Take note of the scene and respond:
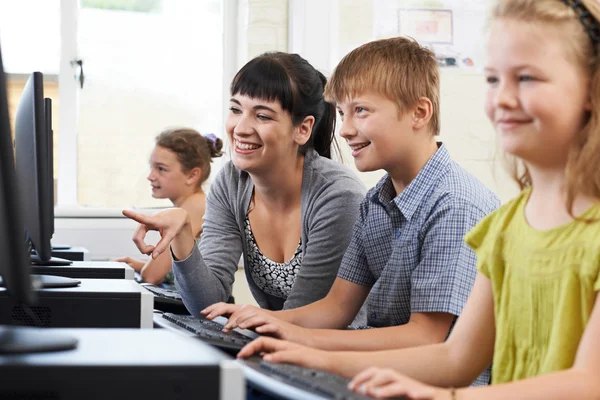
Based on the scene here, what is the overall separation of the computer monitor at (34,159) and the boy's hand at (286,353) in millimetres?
490

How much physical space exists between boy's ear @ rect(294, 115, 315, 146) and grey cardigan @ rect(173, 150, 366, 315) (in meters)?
0.05

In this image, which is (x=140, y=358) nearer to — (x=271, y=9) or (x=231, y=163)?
(x=231, y=163)

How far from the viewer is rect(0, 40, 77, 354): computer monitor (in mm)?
738

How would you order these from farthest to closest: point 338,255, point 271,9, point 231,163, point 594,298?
point 271,9 → point 231,163 → point 338,255 → point 594,298

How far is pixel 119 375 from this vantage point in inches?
29.2

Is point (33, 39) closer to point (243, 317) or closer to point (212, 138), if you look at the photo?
point (212, 138)

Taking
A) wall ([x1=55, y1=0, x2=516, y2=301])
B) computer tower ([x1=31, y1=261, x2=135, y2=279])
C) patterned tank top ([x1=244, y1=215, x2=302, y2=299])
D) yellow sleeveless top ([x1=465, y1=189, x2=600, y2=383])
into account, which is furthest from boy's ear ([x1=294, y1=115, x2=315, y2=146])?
wall ([x1=55, y1=0, x2=516, y2=301])

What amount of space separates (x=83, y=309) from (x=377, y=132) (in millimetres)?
684

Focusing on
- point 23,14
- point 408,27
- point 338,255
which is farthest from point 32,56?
point 338,255

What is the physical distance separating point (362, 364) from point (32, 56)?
8.95ft

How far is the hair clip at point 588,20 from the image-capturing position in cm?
109

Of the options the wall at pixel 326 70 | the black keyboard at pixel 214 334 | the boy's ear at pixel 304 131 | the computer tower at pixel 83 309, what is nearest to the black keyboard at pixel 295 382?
the black keyboard at pixel 214 334

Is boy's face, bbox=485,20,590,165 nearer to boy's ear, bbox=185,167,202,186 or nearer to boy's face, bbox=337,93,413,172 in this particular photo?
boy's face, bbox=337,93,413,172

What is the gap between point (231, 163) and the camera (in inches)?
87.6
